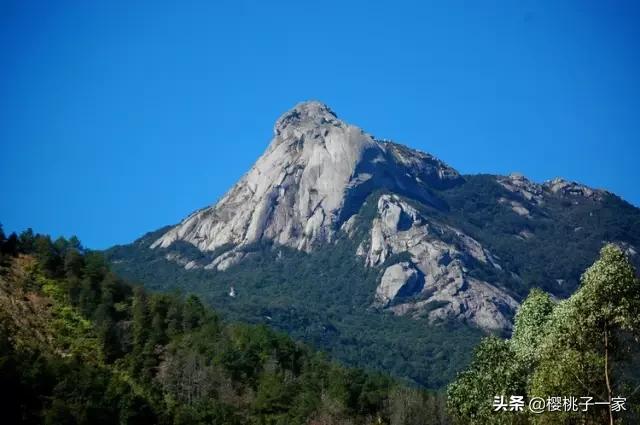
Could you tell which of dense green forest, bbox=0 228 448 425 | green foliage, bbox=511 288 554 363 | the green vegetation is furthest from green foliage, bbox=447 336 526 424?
dense green forest, bbox=0 228 448 425

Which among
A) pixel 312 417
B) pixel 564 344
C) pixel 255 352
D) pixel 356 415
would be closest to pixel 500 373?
pixel 564 344

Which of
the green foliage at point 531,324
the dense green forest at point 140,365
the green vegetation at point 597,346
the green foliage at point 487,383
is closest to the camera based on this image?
the green vegetation at point 597,346

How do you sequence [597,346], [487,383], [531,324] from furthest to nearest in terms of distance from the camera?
1. [531,324]
2. [487,383]
3. [597,346]

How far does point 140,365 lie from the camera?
117 meters

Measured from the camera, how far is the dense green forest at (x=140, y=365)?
9231 centimetres

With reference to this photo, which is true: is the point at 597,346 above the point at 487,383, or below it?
above

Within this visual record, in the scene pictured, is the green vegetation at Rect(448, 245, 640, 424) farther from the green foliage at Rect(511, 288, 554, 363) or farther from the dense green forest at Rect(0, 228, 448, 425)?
the dense green forest at Rect(0, 228, 448, 425)

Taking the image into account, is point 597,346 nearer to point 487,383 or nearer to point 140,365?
point 487,383

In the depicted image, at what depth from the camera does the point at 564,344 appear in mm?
40125

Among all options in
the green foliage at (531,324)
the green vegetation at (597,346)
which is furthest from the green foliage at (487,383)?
the green vegetation at (597,346)

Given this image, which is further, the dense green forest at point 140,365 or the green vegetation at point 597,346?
the dense green forest at point 140,365

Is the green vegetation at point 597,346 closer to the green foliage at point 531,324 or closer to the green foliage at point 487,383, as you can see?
the green foliage at point 531,324

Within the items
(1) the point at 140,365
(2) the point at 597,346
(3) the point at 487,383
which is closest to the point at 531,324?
(3) the point at 487,383

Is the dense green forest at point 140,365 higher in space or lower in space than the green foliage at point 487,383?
higher
